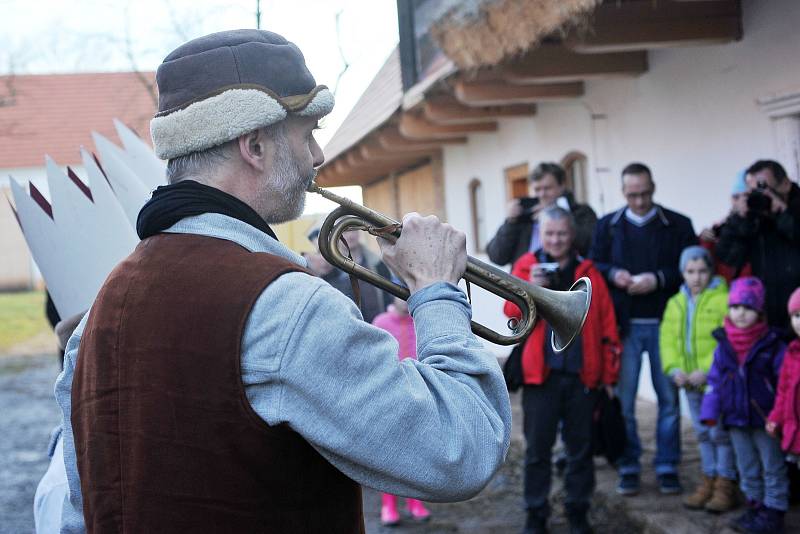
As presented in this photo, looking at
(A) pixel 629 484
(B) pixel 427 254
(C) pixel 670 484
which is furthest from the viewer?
(A) pixel 629 484

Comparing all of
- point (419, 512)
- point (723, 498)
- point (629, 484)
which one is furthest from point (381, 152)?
point (723, 498)

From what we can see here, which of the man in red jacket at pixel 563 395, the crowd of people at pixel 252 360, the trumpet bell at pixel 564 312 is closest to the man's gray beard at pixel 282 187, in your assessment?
the crowd of people at pixel 252 360

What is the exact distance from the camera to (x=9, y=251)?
3491cm

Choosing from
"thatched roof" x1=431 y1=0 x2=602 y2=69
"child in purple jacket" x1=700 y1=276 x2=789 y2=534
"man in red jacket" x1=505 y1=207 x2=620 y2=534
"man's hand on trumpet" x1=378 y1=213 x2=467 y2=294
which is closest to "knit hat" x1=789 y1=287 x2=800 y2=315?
"child in purple jacket" x1=700 y1=276 x2=789 y2=534

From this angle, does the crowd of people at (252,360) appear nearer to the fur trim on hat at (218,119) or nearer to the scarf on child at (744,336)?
the fur trim on hat at (218,119)

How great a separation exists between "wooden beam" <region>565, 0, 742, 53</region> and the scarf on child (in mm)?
2247

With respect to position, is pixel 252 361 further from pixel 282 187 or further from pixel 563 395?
pixel 563 395

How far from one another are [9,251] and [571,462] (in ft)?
110

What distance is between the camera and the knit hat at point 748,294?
186 inches

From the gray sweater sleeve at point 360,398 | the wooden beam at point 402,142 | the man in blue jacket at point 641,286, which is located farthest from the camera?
the wooden beam at point 402,142

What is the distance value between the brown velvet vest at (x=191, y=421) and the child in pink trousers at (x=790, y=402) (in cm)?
326

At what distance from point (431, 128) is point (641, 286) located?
5442 millimetres

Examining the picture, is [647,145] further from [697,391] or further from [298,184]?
[298,184]

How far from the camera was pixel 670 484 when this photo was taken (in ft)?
18.2
